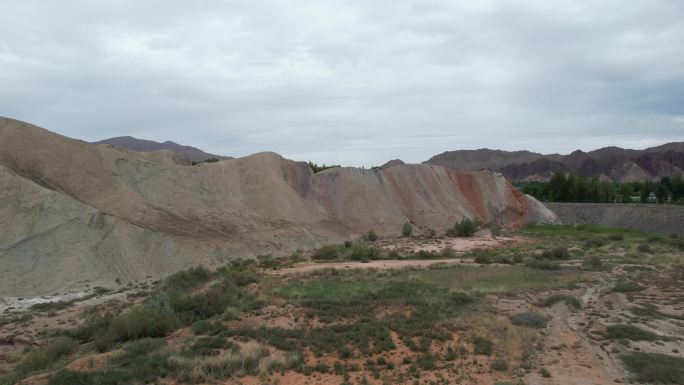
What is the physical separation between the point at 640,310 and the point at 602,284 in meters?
4.19

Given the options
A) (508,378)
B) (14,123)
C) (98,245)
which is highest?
(14,123)

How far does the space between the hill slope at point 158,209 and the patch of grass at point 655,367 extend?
772 inches

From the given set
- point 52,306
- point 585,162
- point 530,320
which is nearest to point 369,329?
point 530,320

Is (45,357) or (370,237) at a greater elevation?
(370,237)

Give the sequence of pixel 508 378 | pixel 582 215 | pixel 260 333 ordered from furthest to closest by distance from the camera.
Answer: pixel 582 215 < pixel 260 333 < pixel 508 378

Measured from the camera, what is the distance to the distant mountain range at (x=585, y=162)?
132 m

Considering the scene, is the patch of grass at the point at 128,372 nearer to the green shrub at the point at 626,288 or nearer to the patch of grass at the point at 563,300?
the patch of grass at the point at 563,300

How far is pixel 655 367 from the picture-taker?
10.9 meters

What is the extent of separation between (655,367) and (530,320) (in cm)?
357

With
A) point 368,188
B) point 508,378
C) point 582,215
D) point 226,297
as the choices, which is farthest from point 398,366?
point 582,215

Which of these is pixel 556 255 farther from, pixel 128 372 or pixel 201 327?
pixel 128 372

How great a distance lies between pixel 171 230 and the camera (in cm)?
2825

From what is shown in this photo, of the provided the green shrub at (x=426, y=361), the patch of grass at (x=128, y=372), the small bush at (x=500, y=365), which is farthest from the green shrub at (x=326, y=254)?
the small bush at (x=500, y=365)

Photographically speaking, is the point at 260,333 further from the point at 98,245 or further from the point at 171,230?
the point at 171,230
